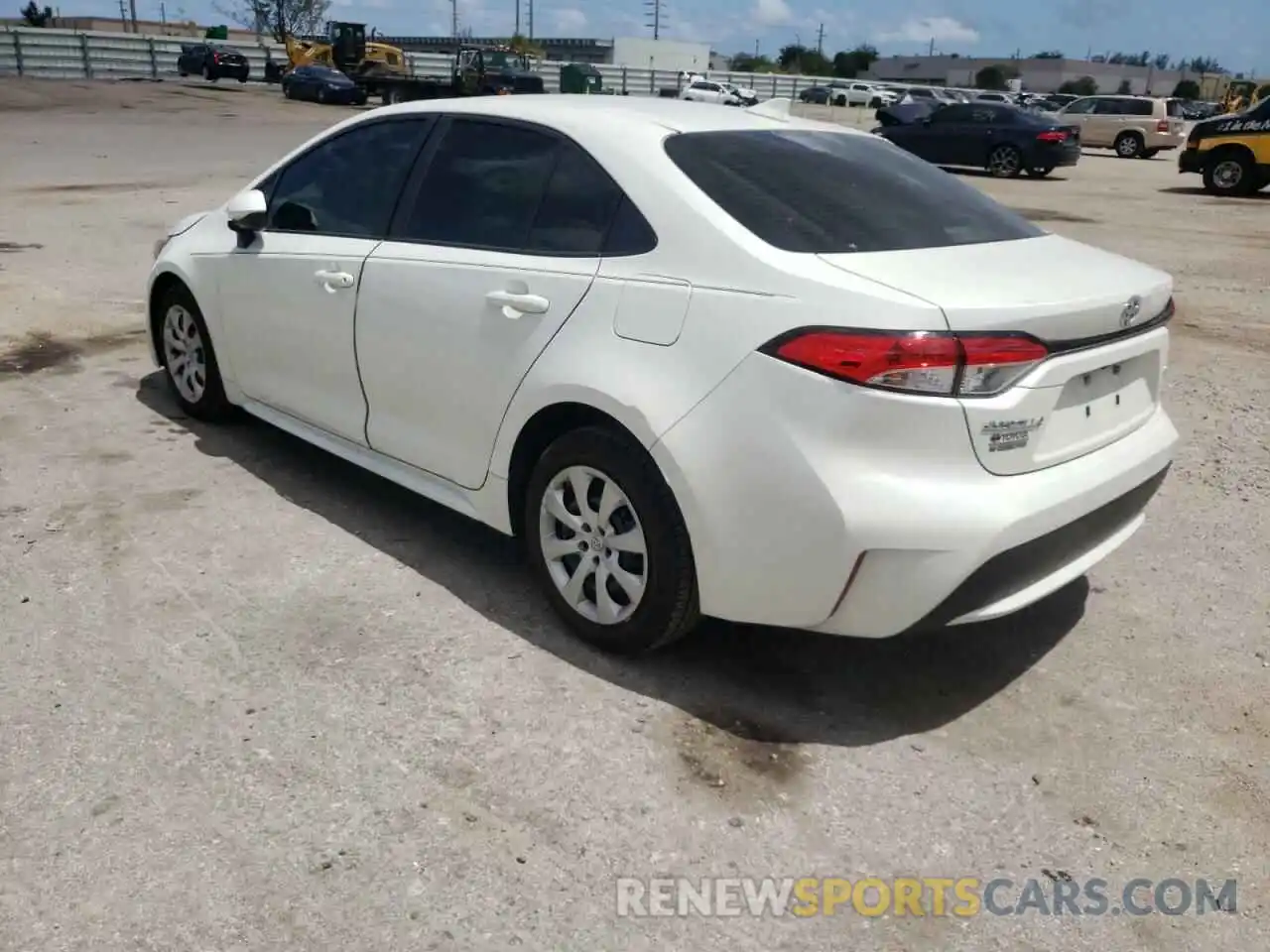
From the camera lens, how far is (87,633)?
11.6 ft

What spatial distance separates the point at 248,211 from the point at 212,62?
48524mm

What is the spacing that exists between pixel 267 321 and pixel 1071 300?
126 inches

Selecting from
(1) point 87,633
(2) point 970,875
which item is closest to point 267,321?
(1) point 87,633

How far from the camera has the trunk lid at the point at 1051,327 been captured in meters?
2.82

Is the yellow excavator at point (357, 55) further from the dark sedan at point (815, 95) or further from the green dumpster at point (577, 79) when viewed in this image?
the dark sedan at point (815, 95)

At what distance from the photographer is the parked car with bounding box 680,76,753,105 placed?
42.5m

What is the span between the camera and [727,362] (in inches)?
115

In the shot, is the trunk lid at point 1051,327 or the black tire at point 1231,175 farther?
the black tire at point 1231,175

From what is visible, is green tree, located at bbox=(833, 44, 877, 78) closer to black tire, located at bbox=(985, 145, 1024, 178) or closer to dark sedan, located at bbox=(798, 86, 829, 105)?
dark sedan, located at bbox=(798, 86, 829, 105)

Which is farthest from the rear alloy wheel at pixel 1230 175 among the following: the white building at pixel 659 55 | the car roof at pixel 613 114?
the white building at pixel 659 55

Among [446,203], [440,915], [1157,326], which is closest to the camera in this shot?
[440,915]

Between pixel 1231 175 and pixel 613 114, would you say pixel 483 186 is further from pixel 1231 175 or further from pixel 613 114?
pixel 1231 175

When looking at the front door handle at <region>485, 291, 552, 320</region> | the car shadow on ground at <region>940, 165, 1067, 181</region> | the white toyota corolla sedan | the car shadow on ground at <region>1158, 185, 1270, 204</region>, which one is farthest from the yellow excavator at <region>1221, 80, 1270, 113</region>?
the front door handle at <region>485, 291, 552, 320</region>

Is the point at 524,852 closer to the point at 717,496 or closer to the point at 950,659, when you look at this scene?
the point at 717,496
